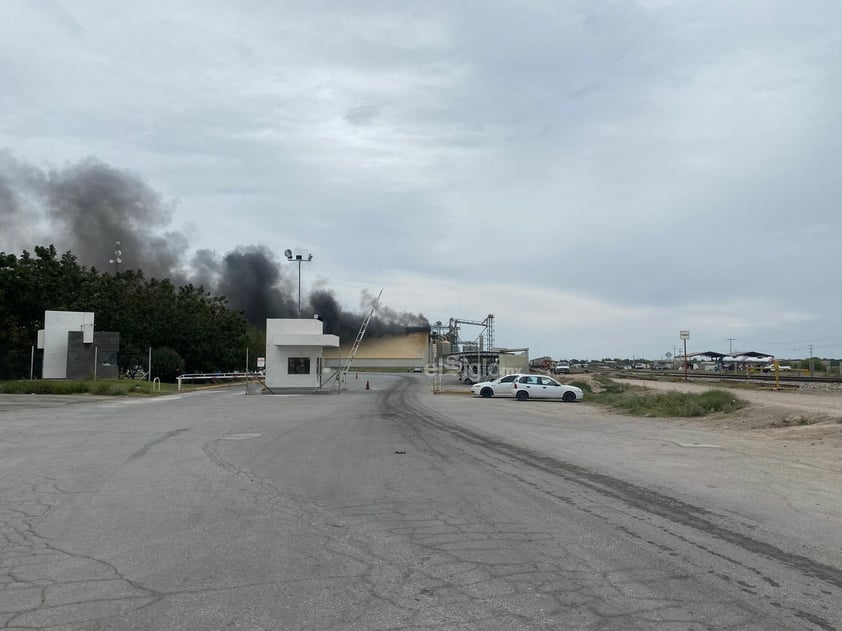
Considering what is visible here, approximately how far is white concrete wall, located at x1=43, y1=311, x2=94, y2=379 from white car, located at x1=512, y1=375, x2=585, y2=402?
78.4 ft

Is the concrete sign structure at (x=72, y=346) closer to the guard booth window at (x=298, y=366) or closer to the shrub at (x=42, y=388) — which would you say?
the shrub at (x=42, y=388)

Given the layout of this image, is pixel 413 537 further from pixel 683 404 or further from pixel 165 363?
pixel 165 363

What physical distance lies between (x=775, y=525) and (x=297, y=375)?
35166 millimetres

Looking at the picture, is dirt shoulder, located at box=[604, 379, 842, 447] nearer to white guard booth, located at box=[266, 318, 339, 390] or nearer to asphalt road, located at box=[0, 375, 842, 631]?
asphalt road, located at box=[0, 375, 842, 631]

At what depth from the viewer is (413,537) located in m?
6.71

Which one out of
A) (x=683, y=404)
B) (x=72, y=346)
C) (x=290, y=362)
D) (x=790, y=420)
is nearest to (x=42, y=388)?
(x=72, y=346)

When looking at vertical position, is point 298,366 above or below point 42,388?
above

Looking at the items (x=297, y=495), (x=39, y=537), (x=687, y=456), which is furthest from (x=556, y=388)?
(x=39, y=537)

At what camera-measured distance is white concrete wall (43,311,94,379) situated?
127 ft

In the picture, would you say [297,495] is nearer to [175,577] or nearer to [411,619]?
[175,577]

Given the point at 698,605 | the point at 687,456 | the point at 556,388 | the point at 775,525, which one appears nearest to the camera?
the point at 698,605

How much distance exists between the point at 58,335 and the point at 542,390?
2650 cm

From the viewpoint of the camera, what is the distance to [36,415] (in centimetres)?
2156

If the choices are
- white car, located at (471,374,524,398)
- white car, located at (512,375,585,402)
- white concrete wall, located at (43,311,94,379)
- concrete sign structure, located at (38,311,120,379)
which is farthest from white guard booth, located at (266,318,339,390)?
white car, located at (512,375,585,402)
